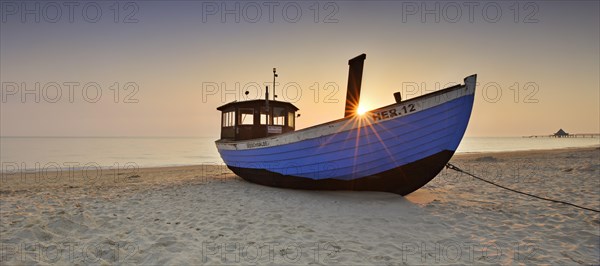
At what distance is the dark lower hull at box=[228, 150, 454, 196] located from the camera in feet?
24.2

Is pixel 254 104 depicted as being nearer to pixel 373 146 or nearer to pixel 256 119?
pixel 256 119

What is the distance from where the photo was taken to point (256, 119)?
36.3 feet

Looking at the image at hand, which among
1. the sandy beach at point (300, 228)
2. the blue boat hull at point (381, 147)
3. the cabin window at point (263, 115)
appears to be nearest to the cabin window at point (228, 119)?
the cabin window at point (263, 115)

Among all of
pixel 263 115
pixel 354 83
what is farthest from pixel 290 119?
pixel 354 83

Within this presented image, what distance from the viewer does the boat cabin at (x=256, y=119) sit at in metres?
11.0

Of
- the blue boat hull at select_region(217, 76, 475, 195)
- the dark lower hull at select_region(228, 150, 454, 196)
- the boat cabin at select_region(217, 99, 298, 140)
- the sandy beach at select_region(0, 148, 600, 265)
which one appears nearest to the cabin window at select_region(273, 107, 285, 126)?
the boat cabin at select_region(217, 99, 298, 140)

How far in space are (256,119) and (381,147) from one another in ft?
18.0

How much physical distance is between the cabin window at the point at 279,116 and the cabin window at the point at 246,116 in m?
0.91

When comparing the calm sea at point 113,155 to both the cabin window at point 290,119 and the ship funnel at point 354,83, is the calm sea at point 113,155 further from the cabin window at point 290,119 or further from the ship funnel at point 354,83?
the ship funnel at point 354,83

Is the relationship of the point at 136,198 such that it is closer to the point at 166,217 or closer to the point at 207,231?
the point at 166,217

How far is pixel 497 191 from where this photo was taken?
9.12 m

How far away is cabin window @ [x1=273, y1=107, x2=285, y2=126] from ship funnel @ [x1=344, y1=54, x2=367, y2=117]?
371 centimetres

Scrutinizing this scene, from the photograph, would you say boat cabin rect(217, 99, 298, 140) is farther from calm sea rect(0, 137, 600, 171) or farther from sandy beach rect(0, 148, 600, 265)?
calm sea rect(0, 137, 600, 171)

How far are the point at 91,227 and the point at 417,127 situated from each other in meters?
7.18
